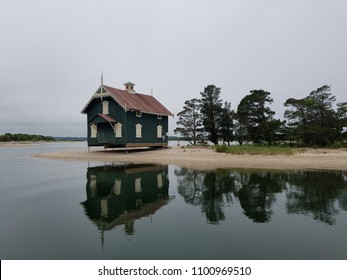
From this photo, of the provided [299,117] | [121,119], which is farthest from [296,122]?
[121,119]

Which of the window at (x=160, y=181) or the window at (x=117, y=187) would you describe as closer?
the window at (x=117, y=187)

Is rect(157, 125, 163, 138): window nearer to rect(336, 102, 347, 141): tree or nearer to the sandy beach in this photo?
the sandy beach

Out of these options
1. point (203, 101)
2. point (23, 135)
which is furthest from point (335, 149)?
point (23, 135)

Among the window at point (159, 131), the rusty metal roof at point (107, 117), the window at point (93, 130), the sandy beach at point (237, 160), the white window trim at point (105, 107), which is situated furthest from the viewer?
the window at point (159, 131)

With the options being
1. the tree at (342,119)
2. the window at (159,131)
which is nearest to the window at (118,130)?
the window at (159,131)

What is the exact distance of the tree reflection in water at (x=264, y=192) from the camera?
10297mm

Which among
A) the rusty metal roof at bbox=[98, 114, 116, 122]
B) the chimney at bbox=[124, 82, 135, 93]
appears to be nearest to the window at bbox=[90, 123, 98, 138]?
the rusty metal roof at bbox=[98, 114, 116, 122]

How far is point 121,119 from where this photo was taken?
1324 inches

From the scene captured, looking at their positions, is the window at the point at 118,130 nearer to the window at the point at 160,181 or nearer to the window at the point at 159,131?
the window at the point at 159,131

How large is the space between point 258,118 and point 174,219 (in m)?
30.3

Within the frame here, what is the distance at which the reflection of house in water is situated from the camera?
9.56 meters

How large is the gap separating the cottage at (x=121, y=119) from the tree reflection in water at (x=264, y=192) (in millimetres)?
16109

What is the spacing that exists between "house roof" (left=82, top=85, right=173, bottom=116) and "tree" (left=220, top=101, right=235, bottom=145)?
7940 millimetres

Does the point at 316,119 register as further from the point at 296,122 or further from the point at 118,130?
the point at 118,130
